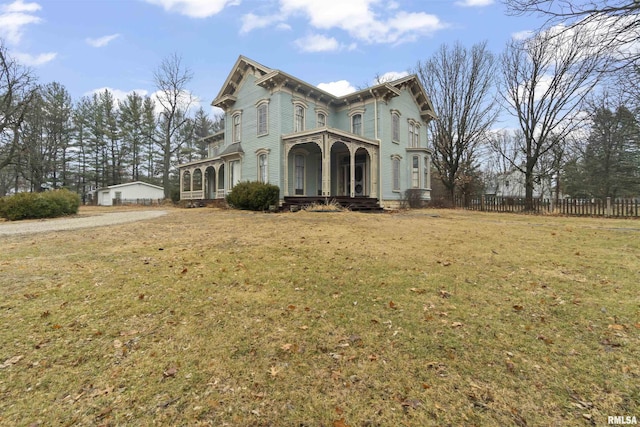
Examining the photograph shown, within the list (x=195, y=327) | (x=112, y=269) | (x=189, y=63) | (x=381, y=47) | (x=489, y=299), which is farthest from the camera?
(x=189, y=63)

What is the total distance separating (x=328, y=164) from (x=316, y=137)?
5.79 ft

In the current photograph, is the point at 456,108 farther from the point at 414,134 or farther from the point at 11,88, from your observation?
the point at 11,88

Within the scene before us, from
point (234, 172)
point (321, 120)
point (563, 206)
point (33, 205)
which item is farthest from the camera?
point (234, 172)

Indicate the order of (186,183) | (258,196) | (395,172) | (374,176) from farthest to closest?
(186,183)
(395,172)
(374,176)
(258,196)

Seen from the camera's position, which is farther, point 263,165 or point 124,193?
point 124,193

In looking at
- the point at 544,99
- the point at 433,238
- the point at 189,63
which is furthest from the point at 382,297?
the point at 189,63

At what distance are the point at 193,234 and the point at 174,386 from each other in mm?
5988

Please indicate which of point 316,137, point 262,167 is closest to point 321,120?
point 316,137

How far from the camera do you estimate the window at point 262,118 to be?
58.5 ft

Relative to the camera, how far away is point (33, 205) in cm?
1291

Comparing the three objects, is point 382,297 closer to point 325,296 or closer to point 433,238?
point 325,296

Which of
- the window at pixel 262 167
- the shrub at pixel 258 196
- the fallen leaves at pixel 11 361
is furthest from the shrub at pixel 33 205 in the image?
the fallen leaves at pixel 11 361

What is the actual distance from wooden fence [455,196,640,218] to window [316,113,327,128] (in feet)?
38.7

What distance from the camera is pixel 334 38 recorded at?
20656 millimetres
